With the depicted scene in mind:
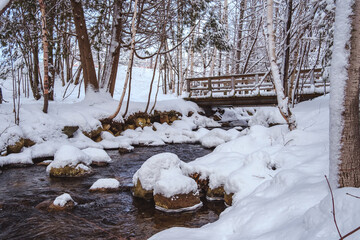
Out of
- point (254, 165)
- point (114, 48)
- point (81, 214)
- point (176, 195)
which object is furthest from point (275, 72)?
point (114, 48)

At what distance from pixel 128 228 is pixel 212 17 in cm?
1075

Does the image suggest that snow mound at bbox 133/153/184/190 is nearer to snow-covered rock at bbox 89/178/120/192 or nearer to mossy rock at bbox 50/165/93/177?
snow-covered rock at bbox 89/178/120/192

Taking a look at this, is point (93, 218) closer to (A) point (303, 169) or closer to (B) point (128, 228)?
(B) point (128, 228)

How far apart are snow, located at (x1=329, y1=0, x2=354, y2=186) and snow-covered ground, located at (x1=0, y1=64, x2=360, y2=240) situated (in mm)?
437

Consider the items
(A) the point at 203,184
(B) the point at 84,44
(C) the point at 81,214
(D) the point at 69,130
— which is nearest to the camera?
(C) the point at 81,214

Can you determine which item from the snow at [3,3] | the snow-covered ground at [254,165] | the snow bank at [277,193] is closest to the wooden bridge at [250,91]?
the snow-covered ground at [254,165]

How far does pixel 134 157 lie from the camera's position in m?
8.32

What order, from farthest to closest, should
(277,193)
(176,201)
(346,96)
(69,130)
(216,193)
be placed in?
1. (69,130)
2. (216,193)
3. (176,201)
4. (277,193)
5. (346,96)

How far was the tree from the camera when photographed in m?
2.14

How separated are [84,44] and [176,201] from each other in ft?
30.3

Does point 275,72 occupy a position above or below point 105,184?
above

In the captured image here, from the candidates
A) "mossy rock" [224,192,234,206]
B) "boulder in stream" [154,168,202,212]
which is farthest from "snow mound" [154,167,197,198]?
"mossy rock" [224,192,234,206]

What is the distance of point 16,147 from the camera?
736cm

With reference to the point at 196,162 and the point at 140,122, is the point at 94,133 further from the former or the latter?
the point at 196,162
